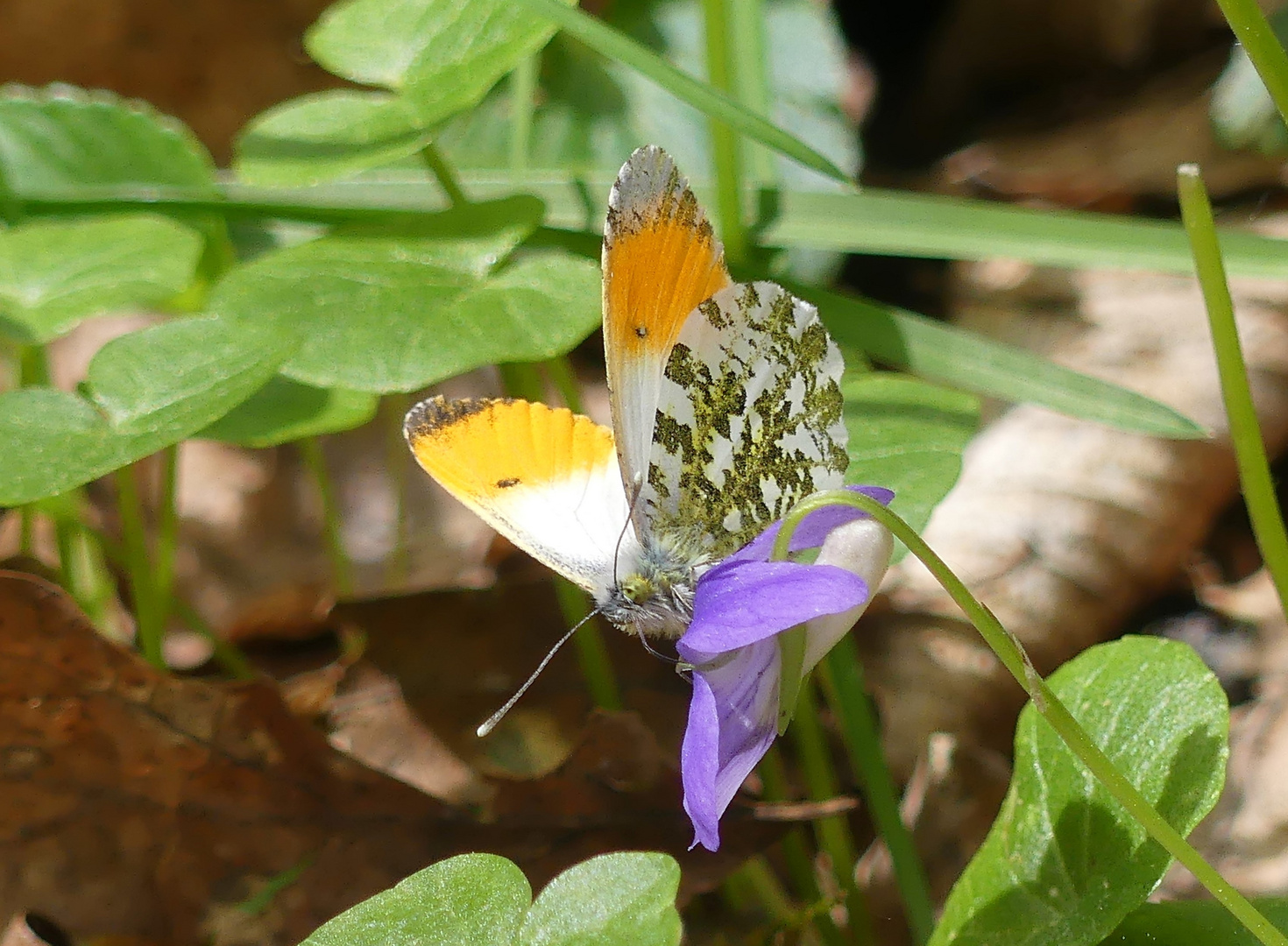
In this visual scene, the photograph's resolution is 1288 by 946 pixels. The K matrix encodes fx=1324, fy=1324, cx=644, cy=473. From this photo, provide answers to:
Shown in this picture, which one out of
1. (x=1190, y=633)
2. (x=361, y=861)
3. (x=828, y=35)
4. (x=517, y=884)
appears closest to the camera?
(x=517, y=884)

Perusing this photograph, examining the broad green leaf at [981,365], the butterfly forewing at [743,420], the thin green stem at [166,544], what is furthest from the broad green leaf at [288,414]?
the broad green leaf at [981,365]

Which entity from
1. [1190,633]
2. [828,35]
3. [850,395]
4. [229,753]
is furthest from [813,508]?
[828,35]

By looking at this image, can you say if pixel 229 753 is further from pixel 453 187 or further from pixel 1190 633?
pixel 1190 633

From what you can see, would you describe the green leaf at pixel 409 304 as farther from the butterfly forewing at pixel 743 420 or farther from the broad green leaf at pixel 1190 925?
the broad green leaf at pixel 1190 925

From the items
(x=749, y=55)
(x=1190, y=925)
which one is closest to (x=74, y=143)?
(x=749, y=55)

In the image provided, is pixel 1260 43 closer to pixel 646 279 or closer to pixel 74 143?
pixel 646 279

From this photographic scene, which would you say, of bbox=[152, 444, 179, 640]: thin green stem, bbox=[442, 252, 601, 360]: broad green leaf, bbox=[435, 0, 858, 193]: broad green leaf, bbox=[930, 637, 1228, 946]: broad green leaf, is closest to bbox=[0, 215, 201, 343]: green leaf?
bbox=[152, 444, 179, 640]: thin green stem
